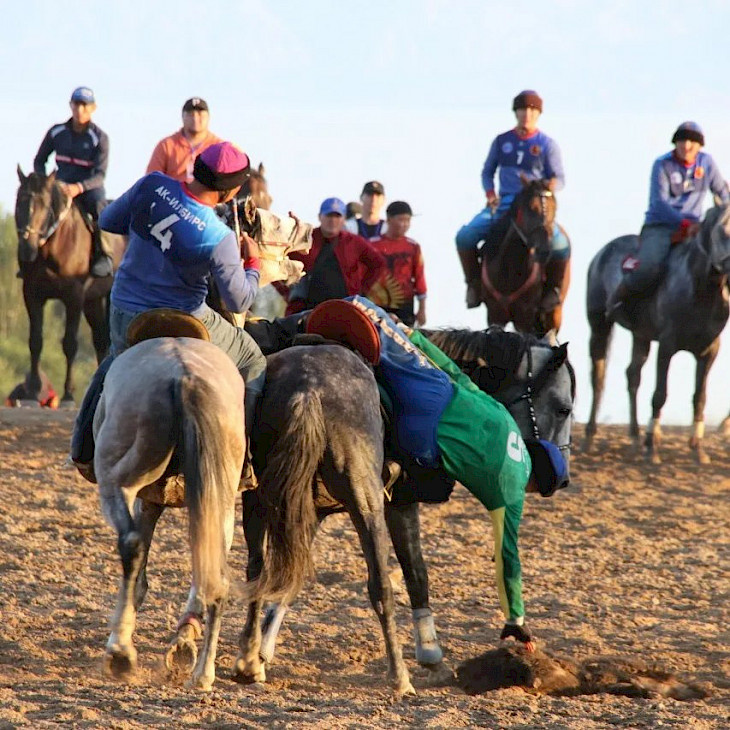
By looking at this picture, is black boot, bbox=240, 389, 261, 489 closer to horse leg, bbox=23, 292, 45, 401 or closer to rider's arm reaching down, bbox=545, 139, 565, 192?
rider's arm reaching down, bbox=545, 139, 565, 192

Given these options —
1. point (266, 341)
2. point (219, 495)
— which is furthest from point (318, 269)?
point (219, 495)

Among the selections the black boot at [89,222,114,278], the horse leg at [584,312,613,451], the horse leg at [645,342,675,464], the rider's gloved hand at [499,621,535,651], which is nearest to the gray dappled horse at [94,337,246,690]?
the rider's gloved hand at [499,621,535,651]

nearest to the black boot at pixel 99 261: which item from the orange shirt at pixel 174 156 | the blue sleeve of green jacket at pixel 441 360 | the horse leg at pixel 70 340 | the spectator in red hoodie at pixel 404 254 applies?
the horse leg at pixel 70 340

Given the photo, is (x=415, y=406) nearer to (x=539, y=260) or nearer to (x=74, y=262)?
(x=539, y=260)

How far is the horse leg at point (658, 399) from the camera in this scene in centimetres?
1428

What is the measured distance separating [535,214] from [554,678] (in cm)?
832

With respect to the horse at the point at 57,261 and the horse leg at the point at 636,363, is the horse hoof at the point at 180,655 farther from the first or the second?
the horse leg at the point at 636,363

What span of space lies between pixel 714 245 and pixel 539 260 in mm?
1754

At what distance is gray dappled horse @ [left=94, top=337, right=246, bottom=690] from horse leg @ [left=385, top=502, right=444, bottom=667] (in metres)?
1.32

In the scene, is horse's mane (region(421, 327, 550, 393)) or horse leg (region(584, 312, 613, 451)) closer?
horse's mane (region(421, 327, 550, 393))

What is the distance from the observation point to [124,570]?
5391mm

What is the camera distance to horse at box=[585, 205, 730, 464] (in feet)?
44.7

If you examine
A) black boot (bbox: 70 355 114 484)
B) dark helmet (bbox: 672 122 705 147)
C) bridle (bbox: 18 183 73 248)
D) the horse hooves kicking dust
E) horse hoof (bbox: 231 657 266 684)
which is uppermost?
dark helmet (bbox: 672 122 705 147)

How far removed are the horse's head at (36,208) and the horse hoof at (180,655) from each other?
9299 mm
